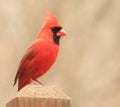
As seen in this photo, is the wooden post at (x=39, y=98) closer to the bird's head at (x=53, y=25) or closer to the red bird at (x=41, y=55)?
the red bird at (x=41, y=55)

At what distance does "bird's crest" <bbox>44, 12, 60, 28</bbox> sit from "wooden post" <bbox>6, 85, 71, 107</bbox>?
681 millimetres

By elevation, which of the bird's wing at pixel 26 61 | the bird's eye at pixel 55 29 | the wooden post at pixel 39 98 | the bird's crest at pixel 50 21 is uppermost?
the bird's crest at pixel 50 21

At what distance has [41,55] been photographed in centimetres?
211

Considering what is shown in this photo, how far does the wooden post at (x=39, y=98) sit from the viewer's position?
1409 millimetres

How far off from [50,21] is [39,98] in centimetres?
75

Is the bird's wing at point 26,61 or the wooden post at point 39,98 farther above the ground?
the wooden post at point 39,98

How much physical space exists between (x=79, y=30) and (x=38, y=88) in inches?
140

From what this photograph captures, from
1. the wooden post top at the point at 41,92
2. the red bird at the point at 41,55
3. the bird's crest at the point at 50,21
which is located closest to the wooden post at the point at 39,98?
the wooden post top at the point at 41,92

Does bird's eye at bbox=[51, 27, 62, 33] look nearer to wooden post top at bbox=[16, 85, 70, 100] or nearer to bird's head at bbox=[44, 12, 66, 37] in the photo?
bird's head at bbox=[44, 12, 66, 37]

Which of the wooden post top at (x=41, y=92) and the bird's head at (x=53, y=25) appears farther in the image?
the bird's head at (x=53, y=25)

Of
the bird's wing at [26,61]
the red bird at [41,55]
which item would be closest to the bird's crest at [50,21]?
the red bird at [41,55]

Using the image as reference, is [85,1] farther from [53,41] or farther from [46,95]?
[46,95]

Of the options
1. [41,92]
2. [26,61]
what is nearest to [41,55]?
[26,61]

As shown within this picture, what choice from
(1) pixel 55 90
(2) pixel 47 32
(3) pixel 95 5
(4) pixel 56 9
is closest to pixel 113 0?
(3) pixel 95 5
